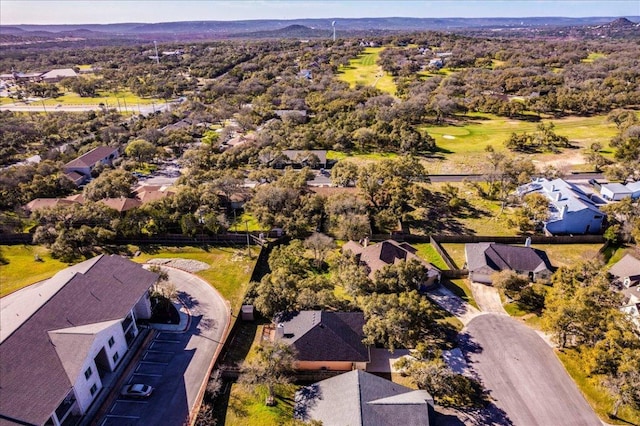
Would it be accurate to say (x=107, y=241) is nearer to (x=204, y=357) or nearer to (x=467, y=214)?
(x=204, y=357)

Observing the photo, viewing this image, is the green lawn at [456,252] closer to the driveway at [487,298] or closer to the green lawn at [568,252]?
the driveway at [487,298]

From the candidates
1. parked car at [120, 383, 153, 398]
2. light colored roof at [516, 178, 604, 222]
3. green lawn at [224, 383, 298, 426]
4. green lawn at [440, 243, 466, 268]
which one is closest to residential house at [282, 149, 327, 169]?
green lawn at [440, 243, 466, 268]

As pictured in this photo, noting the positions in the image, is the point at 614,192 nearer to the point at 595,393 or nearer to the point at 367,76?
the point at 595,393

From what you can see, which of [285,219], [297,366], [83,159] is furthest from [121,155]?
[297,366]

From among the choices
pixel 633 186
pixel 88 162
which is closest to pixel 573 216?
pixel 633 186

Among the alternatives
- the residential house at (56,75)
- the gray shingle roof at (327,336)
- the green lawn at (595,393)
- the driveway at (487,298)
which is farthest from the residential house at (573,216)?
the residential house at (56,75)
